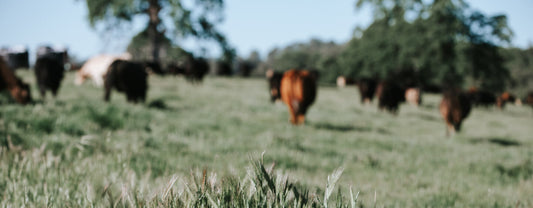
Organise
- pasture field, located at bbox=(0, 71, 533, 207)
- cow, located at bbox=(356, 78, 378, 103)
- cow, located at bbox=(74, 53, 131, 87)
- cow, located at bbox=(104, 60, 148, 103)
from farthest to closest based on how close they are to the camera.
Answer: cow, located at bbox=(356, 78, 378, 103)
cow, located at bbox=(74, 53, 131, 87)
cow, located at bbox=(104, 60, 148, 103)
pasture field, located at bbox=(0, 71, 533, 207)

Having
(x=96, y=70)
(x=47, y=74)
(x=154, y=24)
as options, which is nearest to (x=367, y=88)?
(x=96, y=70)

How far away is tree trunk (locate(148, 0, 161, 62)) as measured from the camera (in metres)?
25.3

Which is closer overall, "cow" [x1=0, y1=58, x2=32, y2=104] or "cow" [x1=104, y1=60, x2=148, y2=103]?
"cow" [x1=0, y1=58, x2=32, y2=104]

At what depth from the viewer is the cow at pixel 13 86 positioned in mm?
5596

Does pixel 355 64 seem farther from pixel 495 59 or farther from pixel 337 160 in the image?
pixel 337 160

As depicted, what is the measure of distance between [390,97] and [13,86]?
14.3m

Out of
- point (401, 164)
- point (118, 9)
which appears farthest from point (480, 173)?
point (118, 9)

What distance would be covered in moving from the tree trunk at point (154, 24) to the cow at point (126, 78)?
19.5m

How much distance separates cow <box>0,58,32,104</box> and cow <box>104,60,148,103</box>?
210cm

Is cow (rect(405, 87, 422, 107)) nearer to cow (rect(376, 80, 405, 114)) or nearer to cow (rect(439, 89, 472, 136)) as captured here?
cow (rect(376, 80, 405, 114))

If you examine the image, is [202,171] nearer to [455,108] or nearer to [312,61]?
[455,108]

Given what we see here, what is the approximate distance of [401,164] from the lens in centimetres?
387

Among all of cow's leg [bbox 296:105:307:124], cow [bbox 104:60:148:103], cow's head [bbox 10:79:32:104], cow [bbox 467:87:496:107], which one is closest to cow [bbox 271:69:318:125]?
cow's leg [bbox 296:105:307:124]

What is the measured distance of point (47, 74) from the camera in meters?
8.46
